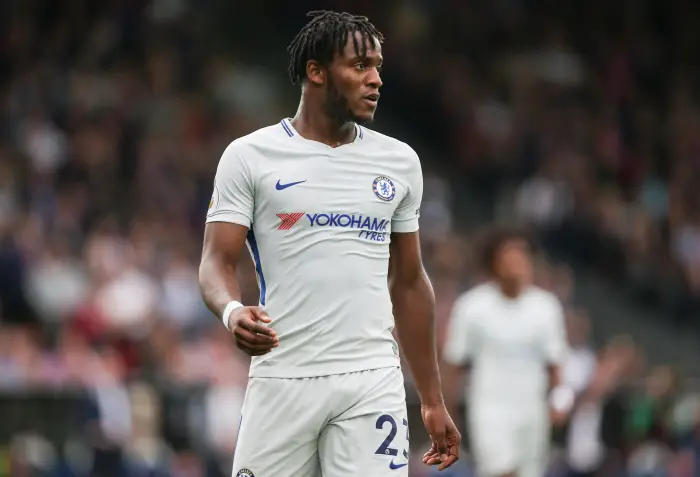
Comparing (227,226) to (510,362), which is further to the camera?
(510,362)

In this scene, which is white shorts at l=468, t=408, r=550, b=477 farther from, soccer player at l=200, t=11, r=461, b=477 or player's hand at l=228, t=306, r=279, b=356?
player's hand at l=228, t=306, r=279, b=356

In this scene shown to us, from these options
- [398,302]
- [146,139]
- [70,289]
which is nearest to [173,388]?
[70,289]

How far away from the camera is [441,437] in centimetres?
661

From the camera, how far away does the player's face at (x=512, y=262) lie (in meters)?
11.7

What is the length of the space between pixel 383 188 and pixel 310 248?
39 cm

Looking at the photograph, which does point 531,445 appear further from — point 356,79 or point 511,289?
point 356,79

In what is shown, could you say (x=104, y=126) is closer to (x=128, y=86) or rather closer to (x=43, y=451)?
(x=128, y=86)

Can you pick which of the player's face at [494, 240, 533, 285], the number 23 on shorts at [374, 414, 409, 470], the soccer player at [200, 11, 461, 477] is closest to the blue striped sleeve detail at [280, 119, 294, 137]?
the soccer player at [200, 11, 461, 477]

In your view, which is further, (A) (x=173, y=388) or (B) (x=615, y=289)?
(B) (x=615, y=289)

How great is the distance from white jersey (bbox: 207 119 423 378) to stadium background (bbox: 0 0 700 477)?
6972 mm

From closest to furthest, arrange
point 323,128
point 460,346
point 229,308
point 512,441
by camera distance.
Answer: point 229,308, point 323,128, point 512,441, point 460,346

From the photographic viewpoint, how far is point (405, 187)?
6.58 metres

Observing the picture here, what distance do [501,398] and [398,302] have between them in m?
5.10

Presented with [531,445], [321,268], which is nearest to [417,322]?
[321,268]
